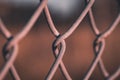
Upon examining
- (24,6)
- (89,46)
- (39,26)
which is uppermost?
(24,6)

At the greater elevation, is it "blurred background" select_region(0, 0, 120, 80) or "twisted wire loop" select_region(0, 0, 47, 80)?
"twisted wire loop" select_region(0, 0, 47, 80)

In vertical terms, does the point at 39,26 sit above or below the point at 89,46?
above

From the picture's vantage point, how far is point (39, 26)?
20.4 ft

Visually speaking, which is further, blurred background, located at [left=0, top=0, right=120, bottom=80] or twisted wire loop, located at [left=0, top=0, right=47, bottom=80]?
blurred background, located at [left=0, top=0, right=120, bottom=80]

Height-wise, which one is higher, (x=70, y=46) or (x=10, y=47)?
(x=10, y=47)

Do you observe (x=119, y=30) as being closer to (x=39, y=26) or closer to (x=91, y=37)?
(x=91, y=37)

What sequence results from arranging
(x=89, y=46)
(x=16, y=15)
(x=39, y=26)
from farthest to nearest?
(x=16, y=15)
(x=39, y=26)
(x=89, y=46)

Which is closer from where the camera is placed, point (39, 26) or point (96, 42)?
point (96, 42)

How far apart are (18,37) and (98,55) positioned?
0.40 meters

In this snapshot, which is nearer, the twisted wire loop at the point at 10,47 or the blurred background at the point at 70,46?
the twisted wire loop at the point at 10,47

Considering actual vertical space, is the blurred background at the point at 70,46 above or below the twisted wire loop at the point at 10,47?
below

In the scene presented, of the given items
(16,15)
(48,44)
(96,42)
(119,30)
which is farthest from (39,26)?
(96,42)

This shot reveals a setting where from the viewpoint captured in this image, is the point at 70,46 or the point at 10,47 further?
the point at 70,46

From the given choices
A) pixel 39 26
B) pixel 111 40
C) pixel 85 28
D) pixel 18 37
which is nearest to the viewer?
pixel 18 37
